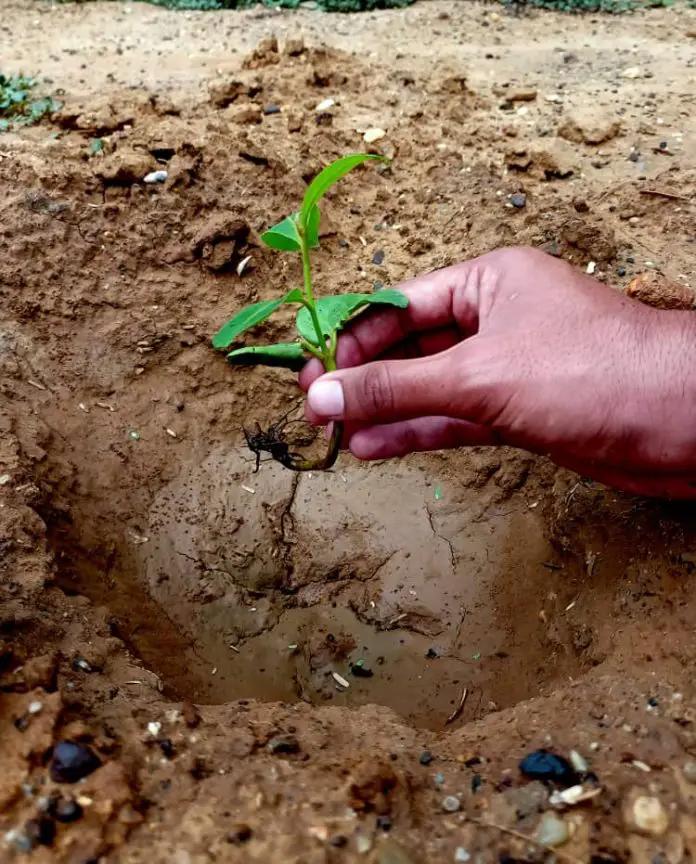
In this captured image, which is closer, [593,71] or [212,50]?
[593,71]

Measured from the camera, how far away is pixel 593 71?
12.1 feet

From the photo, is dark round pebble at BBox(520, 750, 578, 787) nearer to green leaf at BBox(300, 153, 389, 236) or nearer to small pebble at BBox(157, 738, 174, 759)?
small pebble at BBox(157, 738, 174, 759)

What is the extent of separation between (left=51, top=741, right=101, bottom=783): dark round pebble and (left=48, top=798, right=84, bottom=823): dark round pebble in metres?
0.04

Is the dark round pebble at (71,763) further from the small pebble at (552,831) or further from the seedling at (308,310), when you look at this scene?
the seedling at (308,310)

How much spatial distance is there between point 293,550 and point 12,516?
824 mm

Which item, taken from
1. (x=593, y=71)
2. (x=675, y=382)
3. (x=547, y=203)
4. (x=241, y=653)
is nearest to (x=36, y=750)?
(x=241, y=653)

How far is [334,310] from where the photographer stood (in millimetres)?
1877

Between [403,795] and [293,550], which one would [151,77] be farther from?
[403,795]

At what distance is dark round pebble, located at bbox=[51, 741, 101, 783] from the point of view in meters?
1.27

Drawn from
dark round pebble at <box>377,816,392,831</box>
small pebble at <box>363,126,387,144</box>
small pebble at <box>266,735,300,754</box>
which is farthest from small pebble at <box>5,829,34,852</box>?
small pebble at <box>363,126,387,144</box>

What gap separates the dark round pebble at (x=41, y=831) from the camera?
121 cm

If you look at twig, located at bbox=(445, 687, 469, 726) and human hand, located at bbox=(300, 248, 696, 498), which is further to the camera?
twig, located at bbox=(445, 687, 469, 726)

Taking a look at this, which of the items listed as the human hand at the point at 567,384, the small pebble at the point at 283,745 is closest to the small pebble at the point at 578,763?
the small pebble at the point at 283,745

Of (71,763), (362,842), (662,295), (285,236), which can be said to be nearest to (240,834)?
(362,842)
